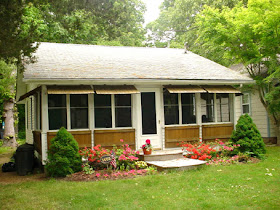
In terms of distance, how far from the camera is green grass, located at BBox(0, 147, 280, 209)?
216 inches

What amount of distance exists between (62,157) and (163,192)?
3163 mm

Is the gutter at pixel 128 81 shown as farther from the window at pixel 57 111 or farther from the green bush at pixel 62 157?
the green bush at pixel 62 157

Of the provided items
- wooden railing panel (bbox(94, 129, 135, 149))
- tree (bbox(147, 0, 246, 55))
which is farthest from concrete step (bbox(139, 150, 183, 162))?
tree (bbox(147, 0, 246, 55))

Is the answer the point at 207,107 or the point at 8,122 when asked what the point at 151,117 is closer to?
the point at 207,107

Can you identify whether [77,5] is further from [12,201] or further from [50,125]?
[12,201]

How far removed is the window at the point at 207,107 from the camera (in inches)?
430

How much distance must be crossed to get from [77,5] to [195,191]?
63.4 feet

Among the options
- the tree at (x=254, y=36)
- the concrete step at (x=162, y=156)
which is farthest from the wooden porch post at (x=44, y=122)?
the tree at (x=254, y=36)

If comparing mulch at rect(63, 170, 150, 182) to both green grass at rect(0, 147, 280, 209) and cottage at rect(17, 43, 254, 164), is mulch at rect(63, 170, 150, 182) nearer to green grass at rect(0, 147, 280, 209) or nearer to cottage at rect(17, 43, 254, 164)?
green grass at rect(0, 147, 280, 209)

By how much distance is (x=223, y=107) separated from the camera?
11203 millimetres

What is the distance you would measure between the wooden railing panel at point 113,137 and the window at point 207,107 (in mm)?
2888

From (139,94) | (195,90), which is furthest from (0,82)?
(195,90)

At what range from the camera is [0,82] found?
1570 centimetres

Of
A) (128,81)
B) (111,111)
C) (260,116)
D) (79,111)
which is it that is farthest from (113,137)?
(260,116)
